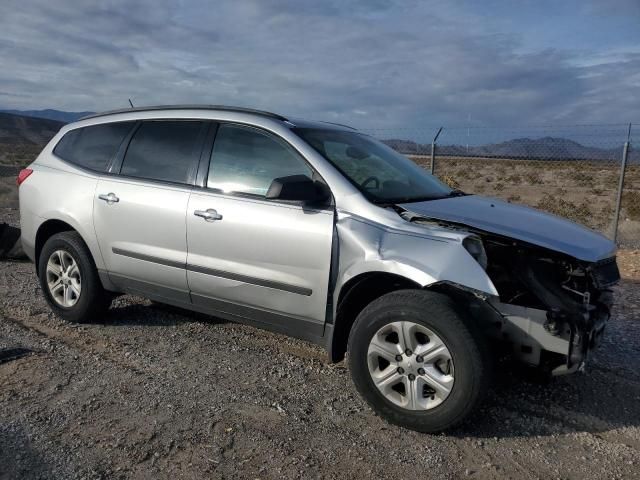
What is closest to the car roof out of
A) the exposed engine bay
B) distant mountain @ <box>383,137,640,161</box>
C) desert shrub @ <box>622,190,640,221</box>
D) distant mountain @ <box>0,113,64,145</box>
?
the exposed engine bay

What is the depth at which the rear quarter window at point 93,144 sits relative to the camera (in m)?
4.68

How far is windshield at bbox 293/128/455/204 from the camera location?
3.74m

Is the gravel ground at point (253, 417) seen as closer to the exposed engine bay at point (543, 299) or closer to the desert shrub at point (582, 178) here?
the exposed engine bay at point (543, 299)

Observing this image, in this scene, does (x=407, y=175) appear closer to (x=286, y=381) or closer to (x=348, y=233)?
(x=348, y=233)

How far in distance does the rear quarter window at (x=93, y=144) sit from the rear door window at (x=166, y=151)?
0.21 m

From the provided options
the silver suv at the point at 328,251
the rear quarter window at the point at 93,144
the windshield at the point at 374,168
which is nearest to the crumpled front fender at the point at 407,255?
the silver suv at the point at 328,251

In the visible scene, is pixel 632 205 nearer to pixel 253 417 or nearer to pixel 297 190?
pixel 297 190

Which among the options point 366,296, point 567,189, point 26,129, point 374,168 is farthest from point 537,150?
point 26,129

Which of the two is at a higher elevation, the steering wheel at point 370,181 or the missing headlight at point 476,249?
the steering wheel at point 370,181

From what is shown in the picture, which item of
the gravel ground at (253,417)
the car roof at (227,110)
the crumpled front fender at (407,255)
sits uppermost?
the car roof at (227,110)

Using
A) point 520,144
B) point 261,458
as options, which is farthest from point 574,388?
point 520,144

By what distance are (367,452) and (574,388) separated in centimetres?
177

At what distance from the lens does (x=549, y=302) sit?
3068mm

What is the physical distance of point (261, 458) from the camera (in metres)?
2.89
